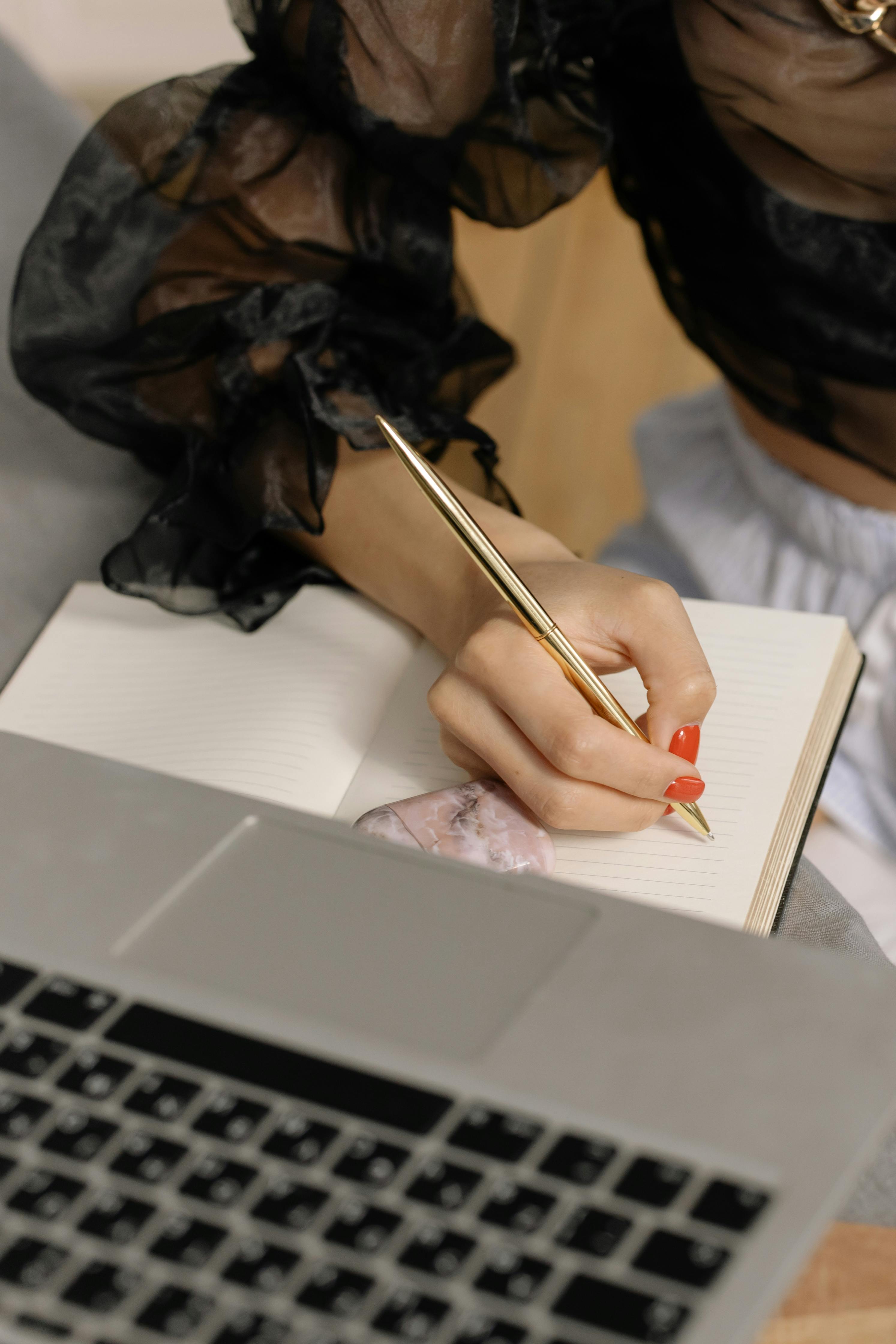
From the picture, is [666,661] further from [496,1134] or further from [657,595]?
[496,1134]

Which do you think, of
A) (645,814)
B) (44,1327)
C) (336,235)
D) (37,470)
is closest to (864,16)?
(336,235)

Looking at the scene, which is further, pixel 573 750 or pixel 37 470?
pixel 37 470

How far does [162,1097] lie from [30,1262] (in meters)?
0.04

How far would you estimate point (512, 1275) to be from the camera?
25 centimetres

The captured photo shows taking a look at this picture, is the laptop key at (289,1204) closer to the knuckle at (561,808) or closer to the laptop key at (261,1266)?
the laptop key at (261,1266)

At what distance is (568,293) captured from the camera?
1.78 metres

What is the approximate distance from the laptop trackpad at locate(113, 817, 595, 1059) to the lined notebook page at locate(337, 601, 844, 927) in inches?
3.6

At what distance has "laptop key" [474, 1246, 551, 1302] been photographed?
25cm

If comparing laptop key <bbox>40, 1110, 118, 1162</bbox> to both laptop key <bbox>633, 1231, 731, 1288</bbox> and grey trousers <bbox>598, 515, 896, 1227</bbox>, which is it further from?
grey trousers <bbox>598, 515, 896, 1227</bbox>

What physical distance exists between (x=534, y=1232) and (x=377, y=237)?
0.51m

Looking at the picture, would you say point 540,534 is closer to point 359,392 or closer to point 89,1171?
point 359,392

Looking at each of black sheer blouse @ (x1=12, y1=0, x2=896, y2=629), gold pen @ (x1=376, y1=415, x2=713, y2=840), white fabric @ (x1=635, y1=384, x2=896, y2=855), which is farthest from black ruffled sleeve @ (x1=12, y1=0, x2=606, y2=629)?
white fabric @ (x1=635, y1=384, x2=896, y2=855)

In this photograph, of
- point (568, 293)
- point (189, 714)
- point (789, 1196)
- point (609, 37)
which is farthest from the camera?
point (568, 293)

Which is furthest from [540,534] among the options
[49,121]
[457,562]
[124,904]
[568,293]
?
[568,293]
